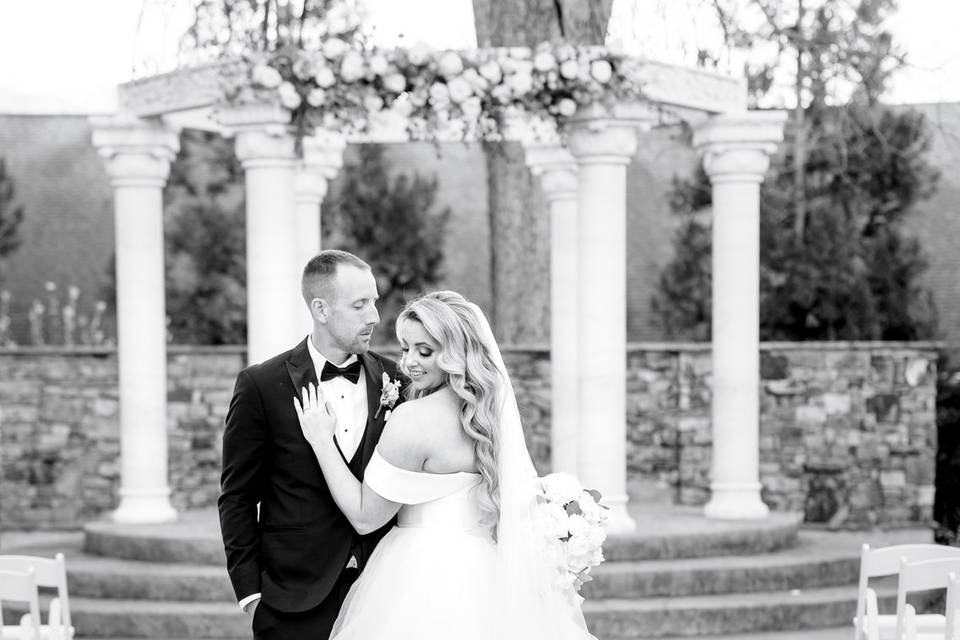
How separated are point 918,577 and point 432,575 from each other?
198cm

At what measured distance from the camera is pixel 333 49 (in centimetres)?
Answer: 773

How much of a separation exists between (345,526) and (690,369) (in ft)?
24.4

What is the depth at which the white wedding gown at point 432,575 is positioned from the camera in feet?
13.3

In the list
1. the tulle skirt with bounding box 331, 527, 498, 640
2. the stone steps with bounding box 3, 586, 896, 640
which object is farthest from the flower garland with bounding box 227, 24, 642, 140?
the tulle skirt with bounding box 331, 527, 498, 640

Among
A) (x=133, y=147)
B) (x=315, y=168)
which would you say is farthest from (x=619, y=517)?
A: (x=133, y=147)

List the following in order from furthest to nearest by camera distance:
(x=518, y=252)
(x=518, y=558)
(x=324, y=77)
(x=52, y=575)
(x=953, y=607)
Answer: (x=518, y=252), (x=324, y=77), (x=52, y=575), (x=953, y=607), (x=518, y=558)

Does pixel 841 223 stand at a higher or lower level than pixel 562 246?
higher

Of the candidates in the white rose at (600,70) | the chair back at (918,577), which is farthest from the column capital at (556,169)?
the chair back at (918,577)

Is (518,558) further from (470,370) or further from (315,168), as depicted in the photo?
(315,168)

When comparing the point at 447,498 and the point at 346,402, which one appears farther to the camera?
the point at 346,402

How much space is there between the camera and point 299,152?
8.41 meters

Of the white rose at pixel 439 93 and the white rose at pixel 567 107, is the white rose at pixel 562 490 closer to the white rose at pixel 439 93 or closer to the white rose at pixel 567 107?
the white rose at pixel 439 93

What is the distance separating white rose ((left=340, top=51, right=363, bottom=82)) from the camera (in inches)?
302

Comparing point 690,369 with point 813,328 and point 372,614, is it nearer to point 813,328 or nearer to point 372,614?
point 813,328
